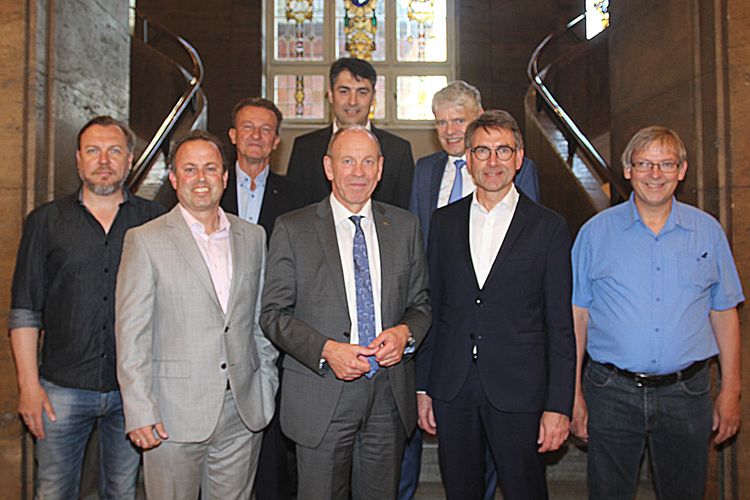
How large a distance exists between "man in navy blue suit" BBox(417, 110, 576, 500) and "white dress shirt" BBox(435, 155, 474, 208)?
1.64 feet

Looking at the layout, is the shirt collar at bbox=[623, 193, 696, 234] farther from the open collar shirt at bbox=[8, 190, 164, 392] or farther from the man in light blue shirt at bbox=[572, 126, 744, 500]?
the open collar shirt at bbox=[8, 190, 164, 392]

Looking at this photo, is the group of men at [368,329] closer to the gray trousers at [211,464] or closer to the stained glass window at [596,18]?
the gray trousers at [211,464]

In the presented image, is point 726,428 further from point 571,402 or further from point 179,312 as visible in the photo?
point 179,312

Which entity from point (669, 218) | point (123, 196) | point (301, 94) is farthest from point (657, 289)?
point (301, 94)

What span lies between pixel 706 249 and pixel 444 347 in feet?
3.64

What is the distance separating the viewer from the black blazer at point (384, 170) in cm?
357

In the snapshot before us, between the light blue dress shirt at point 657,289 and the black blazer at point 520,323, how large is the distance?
10.4 inches

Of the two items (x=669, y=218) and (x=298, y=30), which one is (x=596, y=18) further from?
(x=669, y=218)

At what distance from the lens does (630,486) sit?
2777 mm

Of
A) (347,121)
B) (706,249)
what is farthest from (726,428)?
(347,121)

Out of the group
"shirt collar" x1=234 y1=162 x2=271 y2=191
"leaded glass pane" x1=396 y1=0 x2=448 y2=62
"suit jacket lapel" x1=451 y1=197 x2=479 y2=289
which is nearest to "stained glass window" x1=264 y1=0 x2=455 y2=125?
"leaded glass pane" x1=396 y1=0 x2=448 y2=62

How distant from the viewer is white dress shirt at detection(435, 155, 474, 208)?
10.6ft

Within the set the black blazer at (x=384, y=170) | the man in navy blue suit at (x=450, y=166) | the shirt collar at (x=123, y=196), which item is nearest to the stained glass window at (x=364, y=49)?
the black blazer at (x=384, y=170)

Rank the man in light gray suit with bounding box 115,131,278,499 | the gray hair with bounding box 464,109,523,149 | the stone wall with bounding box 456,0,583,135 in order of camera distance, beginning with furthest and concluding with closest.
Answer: the stone wall with bounding box 456,0,583,135, the gray hair with bounding box 464,109,523,149, the man in light gray suit with bounding box 115,131,278,499
